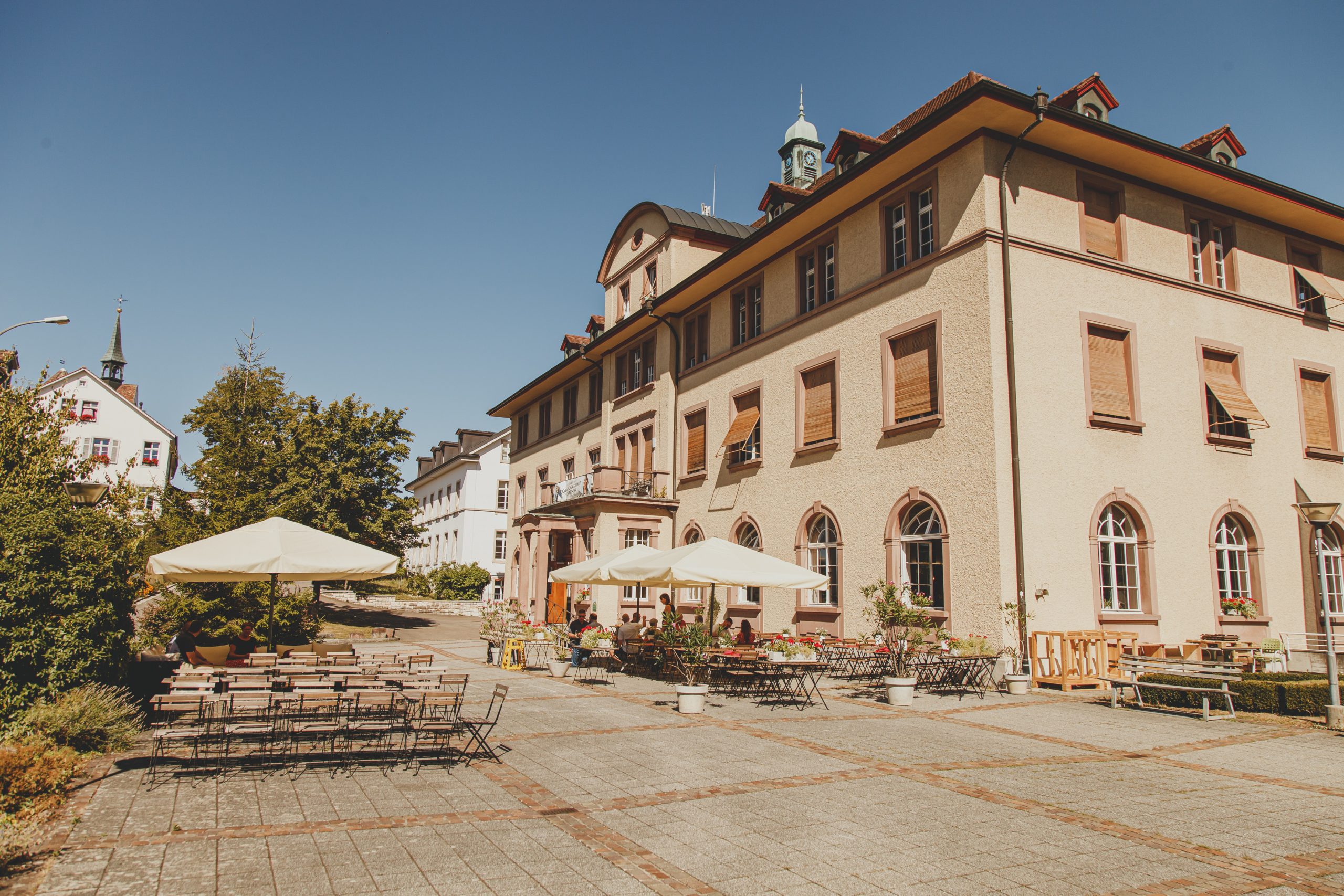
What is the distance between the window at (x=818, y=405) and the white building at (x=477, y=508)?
32.1 metres

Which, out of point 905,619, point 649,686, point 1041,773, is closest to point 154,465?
point 649,686

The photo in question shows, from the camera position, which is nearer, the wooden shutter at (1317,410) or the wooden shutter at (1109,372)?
the wooden shutter at (1109,372)

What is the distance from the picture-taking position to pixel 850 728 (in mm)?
10703

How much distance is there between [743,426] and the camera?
23.2 m

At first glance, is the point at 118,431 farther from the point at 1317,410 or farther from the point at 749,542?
the point at 1317,410

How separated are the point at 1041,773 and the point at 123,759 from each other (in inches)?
346

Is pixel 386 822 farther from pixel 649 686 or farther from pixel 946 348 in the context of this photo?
pixel 946 348

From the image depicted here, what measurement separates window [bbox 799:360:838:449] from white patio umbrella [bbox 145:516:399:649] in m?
11.7

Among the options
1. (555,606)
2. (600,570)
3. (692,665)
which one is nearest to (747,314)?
(600,570)

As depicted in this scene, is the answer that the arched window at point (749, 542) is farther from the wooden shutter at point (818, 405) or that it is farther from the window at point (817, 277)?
the window at point (817, 277)

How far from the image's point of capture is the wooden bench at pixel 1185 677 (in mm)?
12180

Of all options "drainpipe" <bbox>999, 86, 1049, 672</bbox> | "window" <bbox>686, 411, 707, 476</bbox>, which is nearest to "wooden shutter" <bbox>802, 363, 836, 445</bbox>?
"drainpipe" <bbox>999, 86, 1049, 672</bbox>

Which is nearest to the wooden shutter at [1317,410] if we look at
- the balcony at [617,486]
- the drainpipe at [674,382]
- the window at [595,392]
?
the drainpipe at [674,382]

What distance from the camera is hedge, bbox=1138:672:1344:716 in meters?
12.1
